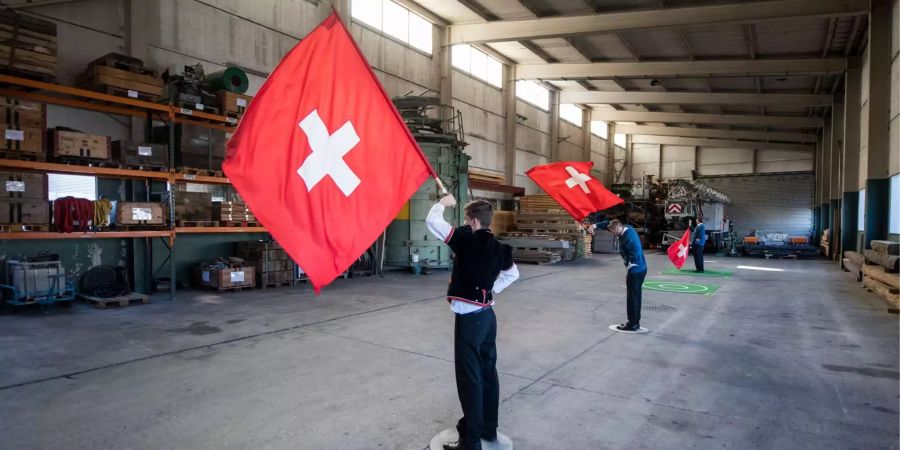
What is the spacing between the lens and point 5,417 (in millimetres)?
4270

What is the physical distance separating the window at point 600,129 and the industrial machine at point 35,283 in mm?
31887

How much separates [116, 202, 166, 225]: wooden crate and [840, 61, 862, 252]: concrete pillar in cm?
2074

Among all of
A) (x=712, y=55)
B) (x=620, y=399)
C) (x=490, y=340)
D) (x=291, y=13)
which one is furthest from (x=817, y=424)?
(x=712, y=55)

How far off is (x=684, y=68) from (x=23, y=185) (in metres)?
22.3

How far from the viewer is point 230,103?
11273mm

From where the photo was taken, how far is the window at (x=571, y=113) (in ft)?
102

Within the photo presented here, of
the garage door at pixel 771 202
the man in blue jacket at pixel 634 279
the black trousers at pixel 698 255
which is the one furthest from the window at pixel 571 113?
the man in blue jacket at pixel 634 279

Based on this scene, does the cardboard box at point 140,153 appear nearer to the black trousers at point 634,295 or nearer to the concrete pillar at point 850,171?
the black trousers at point 634,295

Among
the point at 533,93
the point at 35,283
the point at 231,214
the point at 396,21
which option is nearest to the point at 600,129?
the point at 533,93

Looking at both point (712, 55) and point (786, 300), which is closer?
point (786, 300)

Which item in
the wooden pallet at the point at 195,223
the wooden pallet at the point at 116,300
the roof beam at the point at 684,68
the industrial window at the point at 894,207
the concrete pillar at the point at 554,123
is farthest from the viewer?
the concrete pillar at the point at 554,123

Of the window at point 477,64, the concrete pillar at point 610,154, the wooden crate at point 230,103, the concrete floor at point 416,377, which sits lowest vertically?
the concrete floor at point 416,377

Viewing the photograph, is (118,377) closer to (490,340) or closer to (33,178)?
(490,340)

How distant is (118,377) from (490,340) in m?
4.14
